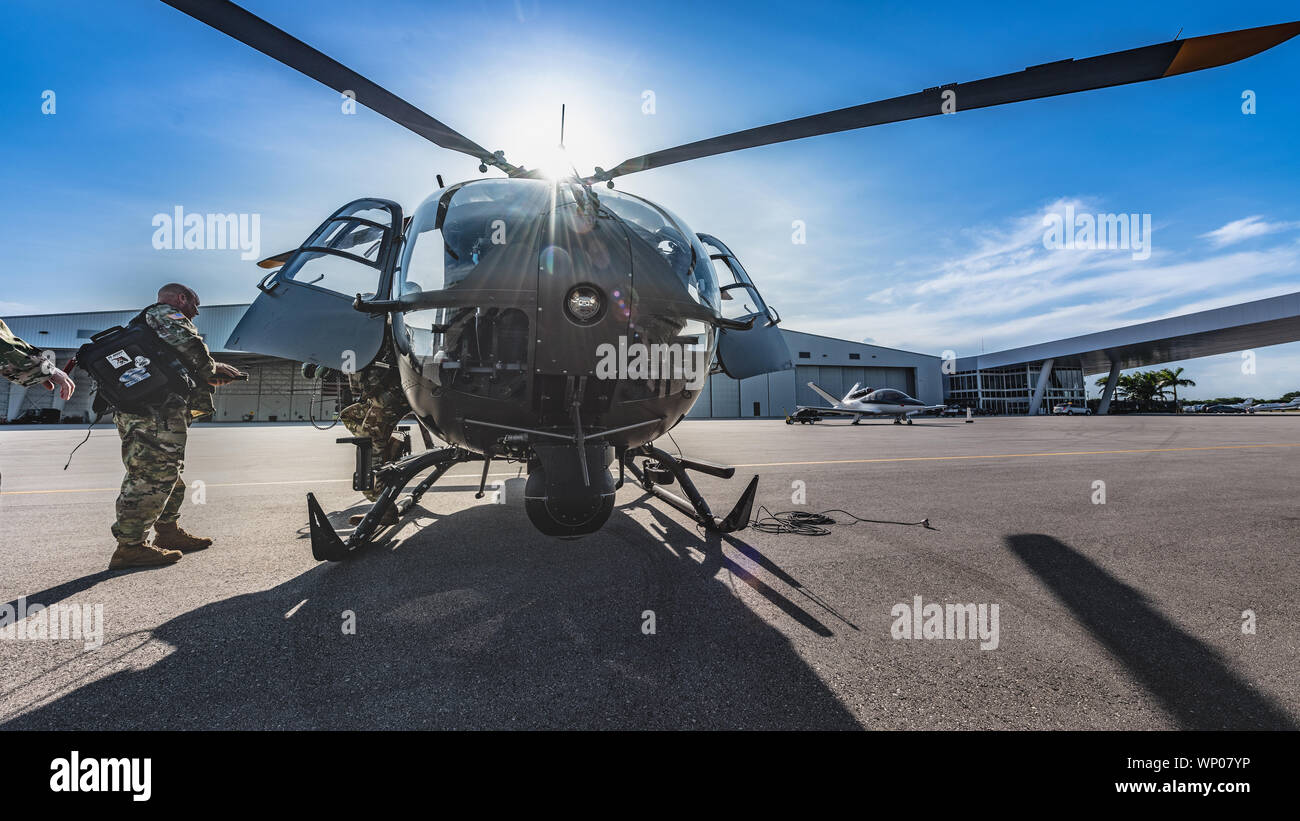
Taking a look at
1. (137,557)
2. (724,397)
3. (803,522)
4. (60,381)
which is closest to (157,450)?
(60,381)

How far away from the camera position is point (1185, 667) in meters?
2.24

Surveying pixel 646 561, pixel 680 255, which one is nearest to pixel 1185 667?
pixel 646 561

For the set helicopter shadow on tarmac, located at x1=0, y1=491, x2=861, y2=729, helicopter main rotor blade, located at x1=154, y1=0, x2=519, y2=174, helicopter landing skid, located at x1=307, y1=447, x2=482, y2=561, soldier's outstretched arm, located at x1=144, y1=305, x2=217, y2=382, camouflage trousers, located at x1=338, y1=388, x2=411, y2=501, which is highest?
helicopter main rotor blade, located at x1=154, y1=0, x2=519, y2=174

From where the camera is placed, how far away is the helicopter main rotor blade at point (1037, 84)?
8.02 feet

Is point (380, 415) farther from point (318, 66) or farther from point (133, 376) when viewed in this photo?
point (318, 66)

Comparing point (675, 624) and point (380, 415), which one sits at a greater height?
point (380, 415)

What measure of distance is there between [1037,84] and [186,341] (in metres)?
6.24

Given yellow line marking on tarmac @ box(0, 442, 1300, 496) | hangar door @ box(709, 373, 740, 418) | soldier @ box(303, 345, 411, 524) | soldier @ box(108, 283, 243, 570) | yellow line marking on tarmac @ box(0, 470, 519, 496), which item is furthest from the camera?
hangar door @ box(709, 373, 740, 418)

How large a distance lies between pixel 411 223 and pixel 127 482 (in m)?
3.08

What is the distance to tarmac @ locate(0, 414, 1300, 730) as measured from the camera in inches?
76.5

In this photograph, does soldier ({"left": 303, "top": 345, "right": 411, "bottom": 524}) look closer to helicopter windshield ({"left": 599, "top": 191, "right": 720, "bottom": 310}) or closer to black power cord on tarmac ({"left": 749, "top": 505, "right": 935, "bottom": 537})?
helicopter windshield ({"left": 599, "top": 191, "right": 720, "bottom": 310})

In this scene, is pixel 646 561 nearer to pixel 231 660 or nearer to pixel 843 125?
pixel 231 660

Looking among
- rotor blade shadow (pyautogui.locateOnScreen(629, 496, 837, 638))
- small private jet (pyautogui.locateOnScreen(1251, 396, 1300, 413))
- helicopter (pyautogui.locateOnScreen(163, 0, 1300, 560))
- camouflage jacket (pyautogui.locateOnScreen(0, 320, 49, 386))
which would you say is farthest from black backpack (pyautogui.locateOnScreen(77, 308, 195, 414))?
small private jet (pyautogui.locateOnScreen(1251, 396, 1300, 413))

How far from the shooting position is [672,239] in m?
3.34
